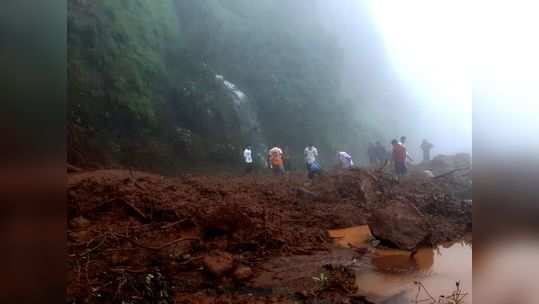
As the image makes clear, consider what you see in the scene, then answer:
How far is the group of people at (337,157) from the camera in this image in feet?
10.6

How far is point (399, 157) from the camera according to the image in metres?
3.25

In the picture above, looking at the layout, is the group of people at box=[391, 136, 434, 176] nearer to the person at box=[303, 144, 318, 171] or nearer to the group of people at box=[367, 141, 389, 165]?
the group of people at box=[367, 141, 389, 165]

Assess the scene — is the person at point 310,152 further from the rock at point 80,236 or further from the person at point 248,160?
the rock at point 80,236

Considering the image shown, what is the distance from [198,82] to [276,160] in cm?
88

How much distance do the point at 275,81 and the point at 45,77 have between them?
169cm

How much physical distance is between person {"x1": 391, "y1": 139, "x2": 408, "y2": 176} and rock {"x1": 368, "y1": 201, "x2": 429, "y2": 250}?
26 centimetres

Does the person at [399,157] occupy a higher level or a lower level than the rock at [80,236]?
higher

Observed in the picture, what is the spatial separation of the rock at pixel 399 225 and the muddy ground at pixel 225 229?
50 millimetres

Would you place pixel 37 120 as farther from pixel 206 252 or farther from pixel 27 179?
pixel 206 252

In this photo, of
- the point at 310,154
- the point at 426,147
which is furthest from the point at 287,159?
the point at 426,147

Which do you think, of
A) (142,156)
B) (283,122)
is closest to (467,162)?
(283,122)

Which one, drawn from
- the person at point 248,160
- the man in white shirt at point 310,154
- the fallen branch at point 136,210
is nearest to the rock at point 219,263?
the fallen branch at point 136,210

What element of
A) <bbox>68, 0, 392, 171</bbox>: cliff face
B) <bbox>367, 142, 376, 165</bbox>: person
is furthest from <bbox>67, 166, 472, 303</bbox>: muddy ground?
<bbox>68, 0, 392, 171</bbox>: cliff face

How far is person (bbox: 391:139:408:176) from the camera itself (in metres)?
3.24
